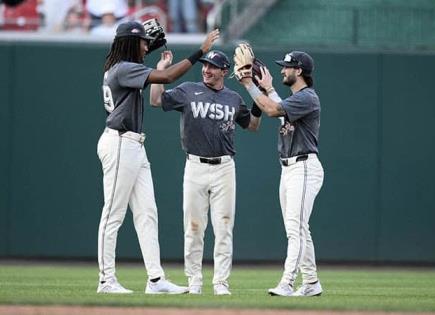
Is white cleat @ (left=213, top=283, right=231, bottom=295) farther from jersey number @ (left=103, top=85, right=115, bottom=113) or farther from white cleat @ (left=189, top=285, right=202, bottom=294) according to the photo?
jersey number @ (left=103, top=85, right=115, bottom=113)

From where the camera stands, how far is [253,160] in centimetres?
1466

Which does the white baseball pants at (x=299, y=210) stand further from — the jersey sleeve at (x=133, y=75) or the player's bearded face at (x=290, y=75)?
the jersey sleeve at (x=133, y=75)

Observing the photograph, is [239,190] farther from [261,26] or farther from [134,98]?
[134,98]

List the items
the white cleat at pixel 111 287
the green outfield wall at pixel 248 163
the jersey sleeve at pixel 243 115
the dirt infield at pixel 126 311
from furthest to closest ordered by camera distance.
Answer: the green outfield wall at pixel 248 163 < the jersey sleeve at pixel 243 115 < the white cleat at pixel 111 287 < the dirt infield at pixel 126 311

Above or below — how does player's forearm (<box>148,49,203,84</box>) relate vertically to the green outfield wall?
above

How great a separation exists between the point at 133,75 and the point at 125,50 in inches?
14.9

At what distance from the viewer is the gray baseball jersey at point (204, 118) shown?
29.9 feet

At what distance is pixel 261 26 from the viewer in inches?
603

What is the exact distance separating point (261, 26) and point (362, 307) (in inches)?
316

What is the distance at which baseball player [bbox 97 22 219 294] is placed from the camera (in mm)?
8602

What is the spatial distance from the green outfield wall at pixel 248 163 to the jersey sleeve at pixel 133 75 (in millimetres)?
6009

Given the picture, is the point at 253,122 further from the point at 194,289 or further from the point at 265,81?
the point at 194,289

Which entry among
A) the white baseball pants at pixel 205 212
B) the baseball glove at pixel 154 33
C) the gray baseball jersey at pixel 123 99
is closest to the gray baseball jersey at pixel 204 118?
the white baseball pants at pixel 205 212

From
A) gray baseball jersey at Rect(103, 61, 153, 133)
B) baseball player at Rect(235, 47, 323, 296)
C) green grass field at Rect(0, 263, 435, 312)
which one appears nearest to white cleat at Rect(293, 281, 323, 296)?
baseball player at Rect(235, 47, 323, 296)
